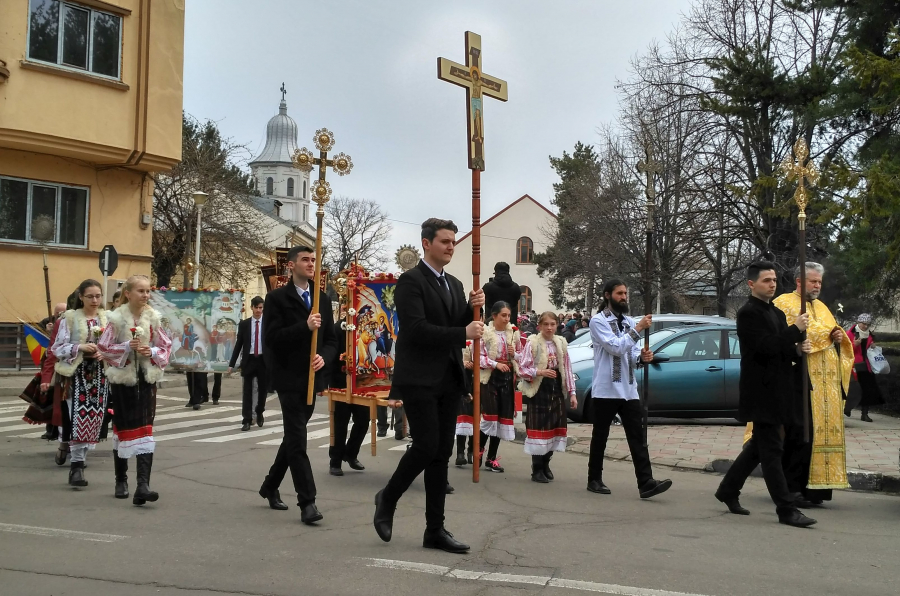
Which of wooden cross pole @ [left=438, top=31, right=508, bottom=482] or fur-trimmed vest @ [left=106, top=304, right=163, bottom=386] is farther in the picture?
fur-trimmed vest @ [left=106, top=304, right=163, bottom=386]

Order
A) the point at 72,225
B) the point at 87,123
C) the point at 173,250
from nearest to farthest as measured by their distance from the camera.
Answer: the point at 87,123, the point at 72,225, the point at 173,250

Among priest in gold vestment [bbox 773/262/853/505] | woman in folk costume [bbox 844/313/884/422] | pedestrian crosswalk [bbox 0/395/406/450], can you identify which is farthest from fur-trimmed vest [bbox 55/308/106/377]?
woman in folk costume [bbox 844/313/884/422]

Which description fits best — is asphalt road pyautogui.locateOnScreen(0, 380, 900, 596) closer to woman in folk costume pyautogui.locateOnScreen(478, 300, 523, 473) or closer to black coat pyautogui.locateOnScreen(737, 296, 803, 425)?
woman in folk costume pyautogui.locateOnScreen(478, 300, 523, 473)

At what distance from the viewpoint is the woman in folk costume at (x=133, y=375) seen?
24.9ft

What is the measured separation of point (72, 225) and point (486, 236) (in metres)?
59.2

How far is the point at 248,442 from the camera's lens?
12.0 meters

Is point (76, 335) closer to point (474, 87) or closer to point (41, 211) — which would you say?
point (474, 87)

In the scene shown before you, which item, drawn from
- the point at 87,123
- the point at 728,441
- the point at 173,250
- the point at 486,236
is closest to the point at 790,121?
the point at 728,441

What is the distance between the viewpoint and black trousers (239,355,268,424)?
13477 mm

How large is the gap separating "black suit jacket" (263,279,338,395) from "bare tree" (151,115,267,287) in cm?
2809

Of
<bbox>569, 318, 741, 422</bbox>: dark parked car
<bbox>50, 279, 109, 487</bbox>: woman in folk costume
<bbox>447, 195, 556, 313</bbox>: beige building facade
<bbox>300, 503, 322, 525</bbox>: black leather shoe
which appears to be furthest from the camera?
<bbox>447, 195, 556, 313</bbox>: beige building facade

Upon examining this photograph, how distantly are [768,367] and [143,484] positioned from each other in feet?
16.7

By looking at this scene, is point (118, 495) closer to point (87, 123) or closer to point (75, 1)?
point (87, 123)

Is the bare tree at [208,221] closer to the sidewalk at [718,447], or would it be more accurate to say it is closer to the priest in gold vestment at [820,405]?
the sidewalk at [718,447]
